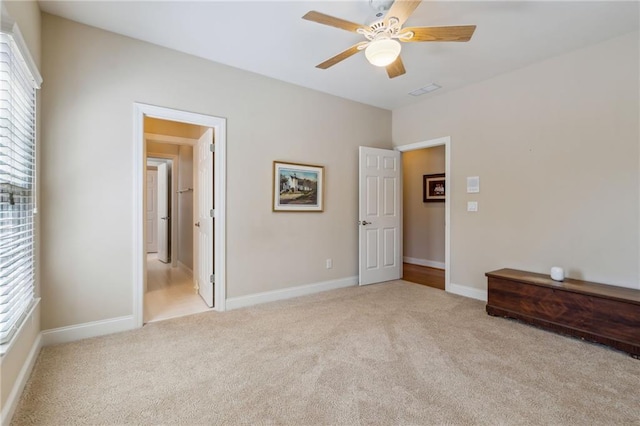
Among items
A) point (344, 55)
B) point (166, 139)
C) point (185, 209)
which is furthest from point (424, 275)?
point (166, 139)

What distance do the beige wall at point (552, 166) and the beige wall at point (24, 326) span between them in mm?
4193

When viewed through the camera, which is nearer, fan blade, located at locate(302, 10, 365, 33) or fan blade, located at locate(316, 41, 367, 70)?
fan blade, located at locate(302, 10, 365, 33)

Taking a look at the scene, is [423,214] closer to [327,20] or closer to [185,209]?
[185,209]

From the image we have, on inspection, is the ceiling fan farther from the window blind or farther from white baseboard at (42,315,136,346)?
white baseboard at (42,315,136,346)

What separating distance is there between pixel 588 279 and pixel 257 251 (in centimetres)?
338

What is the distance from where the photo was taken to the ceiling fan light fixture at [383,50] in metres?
2.07

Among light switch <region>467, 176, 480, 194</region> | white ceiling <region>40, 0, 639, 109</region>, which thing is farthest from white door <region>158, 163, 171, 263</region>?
light switch <region>467, 176, 480, 194</region>

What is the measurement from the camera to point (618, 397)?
1.78 m

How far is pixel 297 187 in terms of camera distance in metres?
3.81

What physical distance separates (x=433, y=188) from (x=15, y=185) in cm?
574

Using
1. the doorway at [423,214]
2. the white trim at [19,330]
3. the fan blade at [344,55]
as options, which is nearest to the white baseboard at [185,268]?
the white trim at [19,330]

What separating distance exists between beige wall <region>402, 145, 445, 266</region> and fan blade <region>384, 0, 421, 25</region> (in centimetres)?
409

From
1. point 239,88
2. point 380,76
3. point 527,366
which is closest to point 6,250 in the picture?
point 239,88

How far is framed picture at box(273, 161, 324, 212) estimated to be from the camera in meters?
3.65
